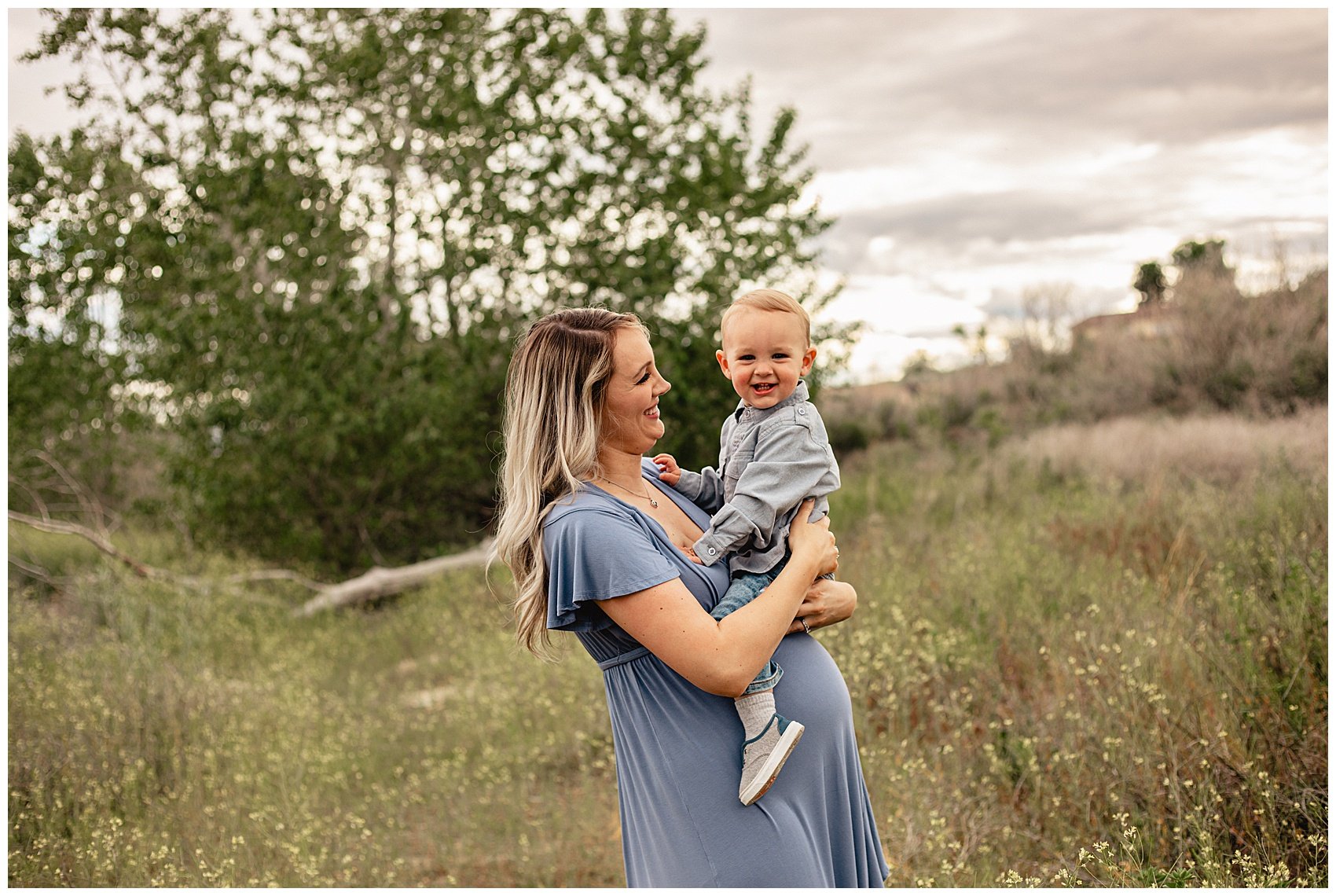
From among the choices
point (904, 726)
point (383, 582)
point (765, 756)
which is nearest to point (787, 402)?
point (765, 756)

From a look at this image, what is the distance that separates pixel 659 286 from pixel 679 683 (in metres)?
9.23

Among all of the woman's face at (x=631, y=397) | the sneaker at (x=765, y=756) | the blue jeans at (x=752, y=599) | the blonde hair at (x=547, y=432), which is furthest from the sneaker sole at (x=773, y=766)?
the woman's face at (x=631, y=397)

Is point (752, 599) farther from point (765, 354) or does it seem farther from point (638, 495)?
point (765, 354)

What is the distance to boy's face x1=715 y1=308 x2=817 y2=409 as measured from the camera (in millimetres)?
2553

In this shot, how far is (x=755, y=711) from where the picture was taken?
87.0 inches

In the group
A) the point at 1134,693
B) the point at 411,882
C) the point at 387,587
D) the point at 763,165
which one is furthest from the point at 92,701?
the point at 763,165

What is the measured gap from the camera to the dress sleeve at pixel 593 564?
2105 millimetres

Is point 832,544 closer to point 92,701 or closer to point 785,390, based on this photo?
point 785,390

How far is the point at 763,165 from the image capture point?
12.4m

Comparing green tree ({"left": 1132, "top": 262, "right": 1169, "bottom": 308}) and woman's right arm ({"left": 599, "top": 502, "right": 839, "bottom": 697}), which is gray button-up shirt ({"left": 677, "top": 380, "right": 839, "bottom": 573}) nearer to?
woman's right arm ({"left": 599, "top": 502, "right": 839, "bottom": 697})

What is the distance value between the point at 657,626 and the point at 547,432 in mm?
579

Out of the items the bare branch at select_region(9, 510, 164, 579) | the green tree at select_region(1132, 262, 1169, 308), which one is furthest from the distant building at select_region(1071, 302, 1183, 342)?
the bare branch at select_region(9, 510, 164, 579)

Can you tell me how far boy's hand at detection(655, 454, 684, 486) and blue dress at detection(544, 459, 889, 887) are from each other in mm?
420

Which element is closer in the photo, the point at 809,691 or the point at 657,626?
the point at 657,626
